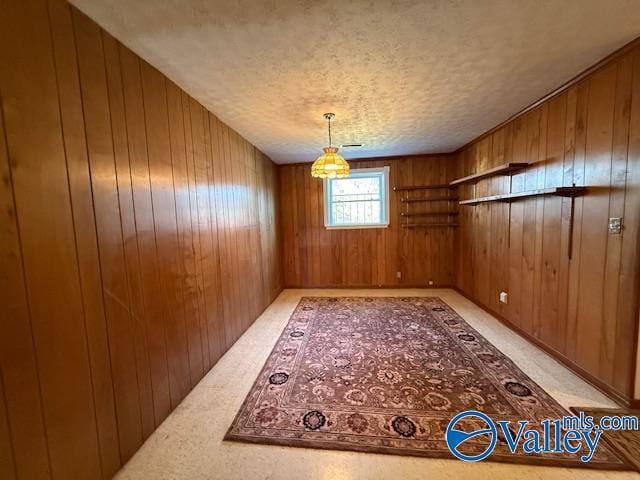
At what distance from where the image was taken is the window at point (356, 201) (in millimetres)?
4789

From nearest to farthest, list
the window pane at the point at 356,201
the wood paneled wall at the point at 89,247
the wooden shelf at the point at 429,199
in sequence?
the wood paneled wall at the point at 89,247, the wooden shelf at the point at 429,199, the window pane at the point at 356,201

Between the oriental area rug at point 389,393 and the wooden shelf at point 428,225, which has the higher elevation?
the wooden shelf at point 428,225

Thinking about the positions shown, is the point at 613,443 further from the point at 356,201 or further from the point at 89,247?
the point at 356,201

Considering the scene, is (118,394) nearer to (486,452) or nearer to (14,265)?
(14,265)

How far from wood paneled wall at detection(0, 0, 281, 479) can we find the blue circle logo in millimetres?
1851

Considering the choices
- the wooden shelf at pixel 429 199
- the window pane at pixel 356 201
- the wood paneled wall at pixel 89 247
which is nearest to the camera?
the wood paneled wall at pixel 89 247

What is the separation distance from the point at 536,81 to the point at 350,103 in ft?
4.95

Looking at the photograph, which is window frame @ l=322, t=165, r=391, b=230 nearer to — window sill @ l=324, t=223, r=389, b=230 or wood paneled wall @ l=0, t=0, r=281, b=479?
window sill @ l=324, t=223, r=389, b=230

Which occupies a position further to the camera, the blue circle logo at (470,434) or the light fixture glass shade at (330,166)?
the light fixture glass shade at (330,166)

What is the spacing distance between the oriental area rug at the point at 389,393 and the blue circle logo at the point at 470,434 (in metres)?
0.03

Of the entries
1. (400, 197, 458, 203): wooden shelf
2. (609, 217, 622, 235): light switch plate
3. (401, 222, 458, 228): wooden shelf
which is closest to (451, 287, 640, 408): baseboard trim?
(609, 217, 622, 235): light switch plate

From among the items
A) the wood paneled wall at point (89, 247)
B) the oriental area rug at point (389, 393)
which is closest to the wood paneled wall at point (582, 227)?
the oriental area rug at point (389, 393)

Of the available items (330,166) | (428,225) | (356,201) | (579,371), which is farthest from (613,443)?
(356,201)

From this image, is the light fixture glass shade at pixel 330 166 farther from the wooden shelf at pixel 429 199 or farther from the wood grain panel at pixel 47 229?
the wooden shelf at pixel 429 199
